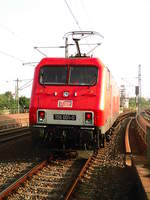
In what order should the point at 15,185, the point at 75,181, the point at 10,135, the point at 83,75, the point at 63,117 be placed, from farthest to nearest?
the point at 10,135 → the point at 83,75 → the point at 63,117 → the point at 75,181 → the point at 15,185

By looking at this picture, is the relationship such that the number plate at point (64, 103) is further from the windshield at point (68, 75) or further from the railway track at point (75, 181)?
the railway track at point (75, 181)

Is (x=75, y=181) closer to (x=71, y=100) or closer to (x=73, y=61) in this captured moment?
(x=71, y=100)

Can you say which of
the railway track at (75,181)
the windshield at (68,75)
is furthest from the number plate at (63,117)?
the railway track at (75,181)

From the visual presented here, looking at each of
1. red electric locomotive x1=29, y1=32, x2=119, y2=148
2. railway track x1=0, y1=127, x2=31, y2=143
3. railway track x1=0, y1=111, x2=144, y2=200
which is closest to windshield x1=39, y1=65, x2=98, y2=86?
red electric locomotive x1=29, y1=32, x2=119, y2=148

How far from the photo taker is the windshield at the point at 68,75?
985 cm

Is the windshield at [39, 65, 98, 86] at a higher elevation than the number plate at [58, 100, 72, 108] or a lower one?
higher

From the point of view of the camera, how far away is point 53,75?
10.1 m

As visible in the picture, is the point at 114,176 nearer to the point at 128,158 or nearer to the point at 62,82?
the point at 128,158

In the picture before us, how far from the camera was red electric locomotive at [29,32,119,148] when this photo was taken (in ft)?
30.5

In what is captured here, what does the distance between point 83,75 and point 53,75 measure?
0.92m

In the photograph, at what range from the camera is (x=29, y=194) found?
6.52 meters

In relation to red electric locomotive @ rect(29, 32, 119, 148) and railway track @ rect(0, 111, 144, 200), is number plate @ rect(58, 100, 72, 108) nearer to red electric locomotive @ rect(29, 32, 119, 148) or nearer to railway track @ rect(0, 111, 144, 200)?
red electric locomotive @ rect(29, 32, 119, 148)

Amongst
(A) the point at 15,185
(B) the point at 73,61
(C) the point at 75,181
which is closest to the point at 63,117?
(B) the point at 73,61

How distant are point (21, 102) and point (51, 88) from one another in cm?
5183
